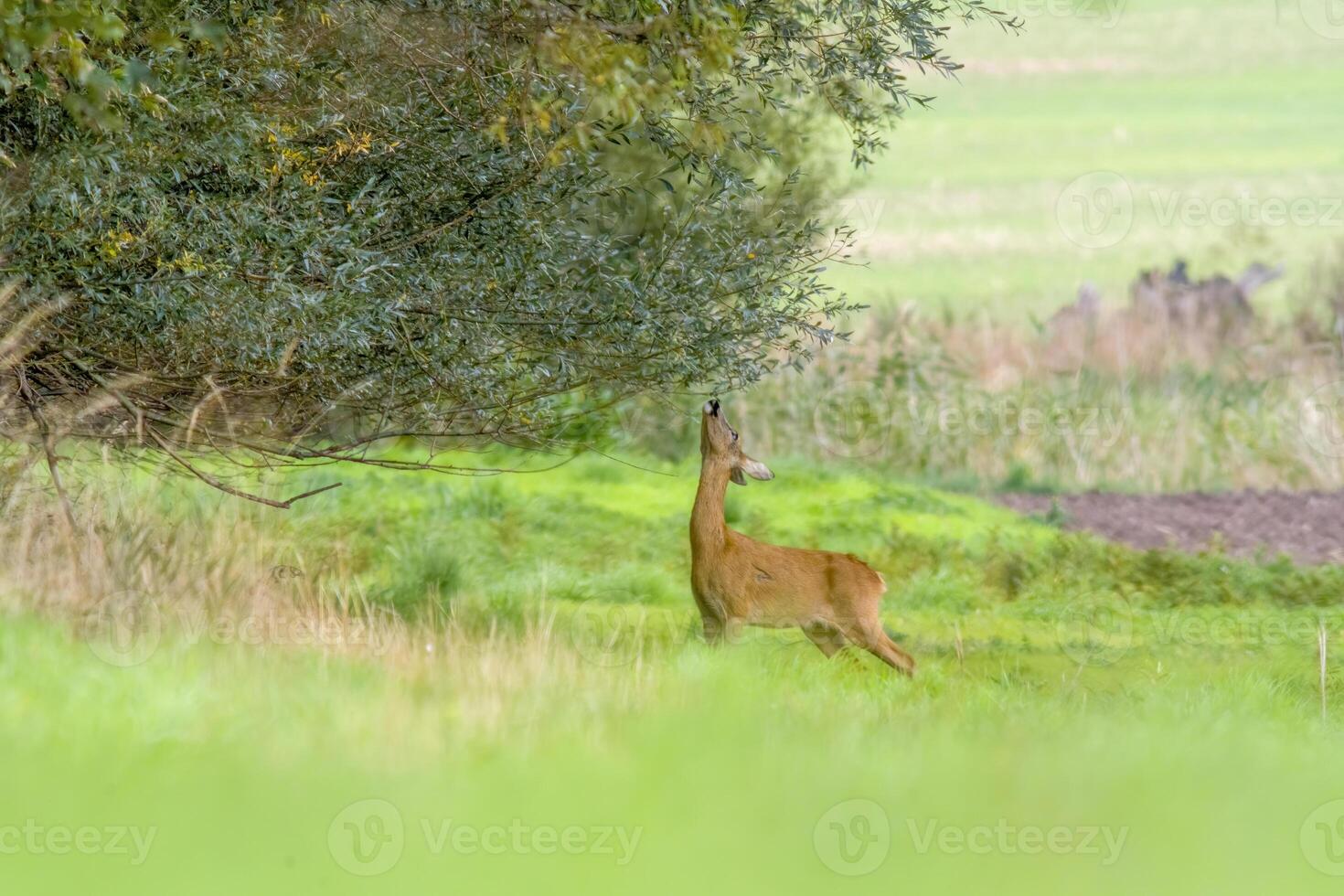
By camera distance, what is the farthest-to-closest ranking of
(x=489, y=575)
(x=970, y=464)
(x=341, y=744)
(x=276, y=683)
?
Result: 1. (x=970, y=464)
2. (x=489, y=575)
3. (x=276, y=683)
4. (x=341, y=744)

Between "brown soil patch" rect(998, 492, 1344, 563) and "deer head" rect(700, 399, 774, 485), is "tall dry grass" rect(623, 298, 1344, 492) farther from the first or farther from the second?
"deer head" rect(700, 399, 774, 485)

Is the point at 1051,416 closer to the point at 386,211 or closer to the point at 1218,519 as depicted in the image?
the point at 1218,519

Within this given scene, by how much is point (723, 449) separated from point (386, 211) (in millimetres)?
2210

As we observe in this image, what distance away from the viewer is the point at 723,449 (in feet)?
31.4

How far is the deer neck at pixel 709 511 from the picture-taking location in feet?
31.4

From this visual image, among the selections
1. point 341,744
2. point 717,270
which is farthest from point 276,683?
point 717,270

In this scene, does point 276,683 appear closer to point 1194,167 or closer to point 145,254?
Answer: point 145,254

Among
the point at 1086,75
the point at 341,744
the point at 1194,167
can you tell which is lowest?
the point at 341,744

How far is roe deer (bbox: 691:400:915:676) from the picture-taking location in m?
9.56

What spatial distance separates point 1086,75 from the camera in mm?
43281

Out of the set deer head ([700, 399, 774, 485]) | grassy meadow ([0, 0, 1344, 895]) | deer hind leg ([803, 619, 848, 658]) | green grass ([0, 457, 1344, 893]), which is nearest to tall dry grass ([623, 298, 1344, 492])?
grassy meadow ([0, 0, 1344, 895])

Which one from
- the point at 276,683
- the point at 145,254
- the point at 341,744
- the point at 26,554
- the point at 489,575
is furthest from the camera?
the point at 489,575

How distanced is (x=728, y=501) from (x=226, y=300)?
300 inches

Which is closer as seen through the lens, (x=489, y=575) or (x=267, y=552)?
(x=267, y=552)
